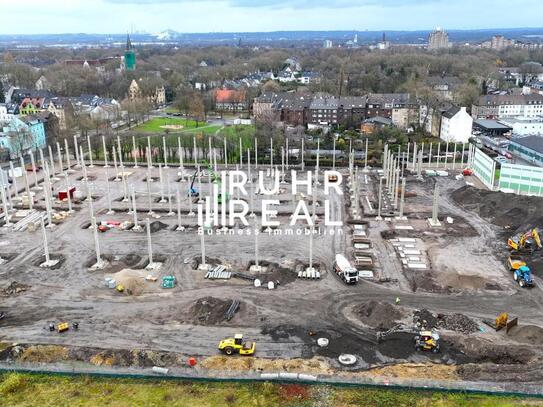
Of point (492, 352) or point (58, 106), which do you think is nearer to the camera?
point (492, 352)

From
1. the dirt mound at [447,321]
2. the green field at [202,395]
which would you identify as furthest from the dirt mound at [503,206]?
the green field at [202,395]

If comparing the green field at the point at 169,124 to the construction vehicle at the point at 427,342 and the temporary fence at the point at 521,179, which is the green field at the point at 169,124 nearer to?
the temporary fence at the point at 521,179

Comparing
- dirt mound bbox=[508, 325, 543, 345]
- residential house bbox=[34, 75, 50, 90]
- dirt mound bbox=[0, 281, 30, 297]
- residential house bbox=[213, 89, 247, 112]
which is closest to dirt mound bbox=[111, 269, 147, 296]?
dirt mound bbox=[0, 281, 30, 297]

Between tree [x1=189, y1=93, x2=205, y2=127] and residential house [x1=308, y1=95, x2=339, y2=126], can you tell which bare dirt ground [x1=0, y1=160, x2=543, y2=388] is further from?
tree [x1=189, y1=93, x2=205, y2=127]

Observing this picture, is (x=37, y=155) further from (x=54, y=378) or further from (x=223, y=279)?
(x=54, y=378)

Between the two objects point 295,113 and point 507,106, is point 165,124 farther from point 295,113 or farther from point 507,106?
point 507,106

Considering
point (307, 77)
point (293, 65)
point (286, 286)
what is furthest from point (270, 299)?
point (293, 65)

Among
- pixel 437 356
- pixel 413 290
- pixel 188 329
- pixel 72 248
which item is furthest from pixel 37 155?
pixel 437 356
